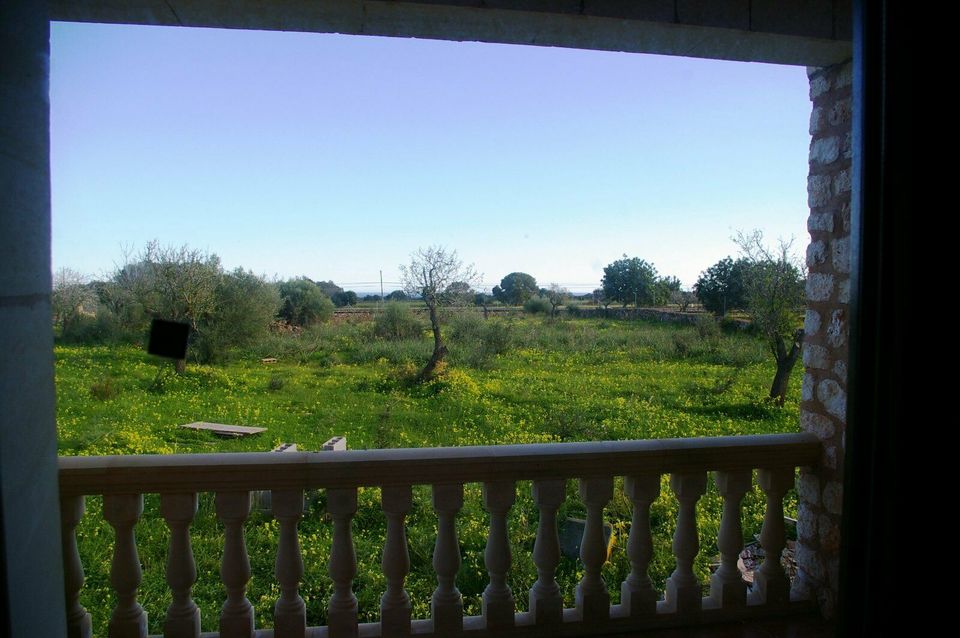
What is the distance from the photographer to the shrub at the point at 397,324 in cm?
371

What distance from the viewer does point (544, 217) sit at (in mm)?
4125

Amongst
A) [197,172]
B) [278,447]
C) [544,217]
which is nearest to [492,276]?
[544,217]

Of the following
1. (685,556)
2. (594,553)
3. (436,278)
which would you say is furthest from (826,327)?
(436,278)

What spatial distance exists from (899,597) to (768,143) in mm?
3403

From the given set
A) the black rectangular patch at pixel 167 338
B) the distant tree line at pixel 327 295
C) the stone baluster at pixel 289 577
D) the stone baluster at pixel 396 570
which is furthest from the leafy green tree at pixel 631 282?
the black rectangular patch at pixel 167 338

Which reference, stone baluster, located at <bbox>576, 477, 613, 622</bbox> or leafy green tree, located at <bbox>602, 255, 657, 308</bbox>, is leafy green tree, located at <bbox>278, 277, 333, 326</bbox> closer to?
stone baluster, located at <bbox>576, 477, 613, 622</bbox>

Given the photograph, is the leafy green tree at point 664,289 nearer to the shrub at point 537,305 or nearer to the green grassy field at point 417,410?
the green grassy field at point 417,410

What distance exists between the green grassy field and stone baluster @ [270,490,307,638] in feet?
1.94

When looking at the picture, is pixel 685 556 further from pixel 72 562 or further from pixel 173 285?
pixel 173 285

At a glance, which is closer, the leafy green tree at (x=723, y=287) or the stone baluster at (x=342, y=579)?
the stone baluster at (x=342, y=579)

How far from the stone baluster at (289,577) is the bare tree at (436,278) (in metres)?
2.53

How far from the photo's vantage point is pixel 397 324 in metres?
3.83

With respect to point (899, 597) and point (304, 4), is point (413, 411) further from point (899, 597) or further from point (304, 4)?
point (899, 597)

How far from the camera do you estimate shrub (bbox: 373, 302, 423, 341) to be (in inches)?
146
